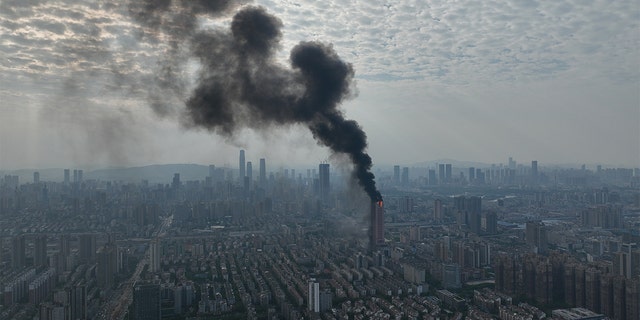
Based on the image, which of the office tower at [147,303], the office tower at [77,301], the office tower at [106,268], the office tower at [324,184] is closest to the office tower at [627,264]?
the office tower at [147,303]

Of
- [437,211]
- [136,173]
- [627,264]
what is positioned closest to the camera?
[627,264]

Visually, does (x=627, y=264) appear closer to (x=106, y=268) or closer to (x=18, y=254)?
(x=106, y=268)

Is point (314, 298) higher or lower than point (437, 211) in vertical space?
lower

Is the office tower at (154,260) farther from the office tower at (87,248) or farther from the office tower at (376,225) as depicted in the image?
the office tower at (376,225)

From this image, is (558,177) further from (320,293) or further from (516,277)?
(320,293)

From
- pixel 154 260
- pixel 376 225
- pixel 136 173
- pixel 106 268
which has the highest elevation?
pixel 136 173

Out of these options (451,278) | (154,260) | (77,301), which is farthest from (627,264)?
(154,260)

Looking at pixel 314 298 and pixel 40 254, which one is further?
pixel 40 254
